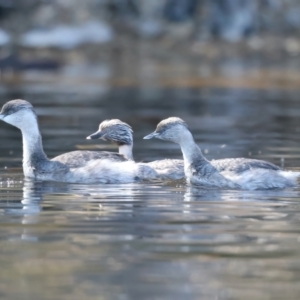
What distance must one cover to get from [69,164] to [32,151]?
65 centimetres

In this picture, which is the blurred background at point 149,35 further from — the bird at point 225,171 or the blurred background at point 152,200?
the bird at point 225,171

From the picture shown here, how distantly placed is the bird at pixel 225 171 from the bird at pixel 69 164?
48 cm

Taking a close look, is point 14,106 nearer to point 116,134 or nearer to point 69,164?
point 69,164

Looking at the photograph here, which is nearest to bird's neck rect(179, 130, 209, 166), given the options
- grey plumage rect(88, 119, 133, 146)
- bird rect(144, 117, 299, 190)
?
bird rect(144, 117, 299, 190)

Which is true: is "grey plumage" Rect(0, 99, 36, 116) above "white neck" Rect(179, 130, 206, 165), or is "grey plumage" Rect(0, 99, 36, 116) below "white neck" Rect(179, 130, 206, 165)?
above

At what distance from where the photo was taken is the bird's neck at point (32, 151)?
11820 millimetres

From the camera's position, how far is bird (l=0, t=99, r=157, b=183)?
11.2 metres

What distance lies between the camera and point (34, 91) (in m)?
29.8

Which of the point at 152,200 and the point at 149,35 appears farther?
the point at 149,35

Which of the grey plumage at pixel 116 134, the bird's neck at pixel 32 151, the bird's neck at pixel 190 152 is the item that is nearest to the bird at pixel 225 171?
the bird's neck at pixel 190 152

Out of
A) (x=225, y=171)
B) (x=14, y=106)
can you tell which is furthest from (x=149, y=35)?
(x=225, y=171)

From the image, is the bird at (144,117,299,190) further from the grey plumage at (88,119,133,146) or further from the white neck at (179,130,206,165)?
the grey plumage at (88,119,133,146)

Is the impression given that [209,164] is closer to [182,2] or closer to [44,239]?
[44,239]

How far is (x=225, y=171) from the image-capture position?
1077cm
